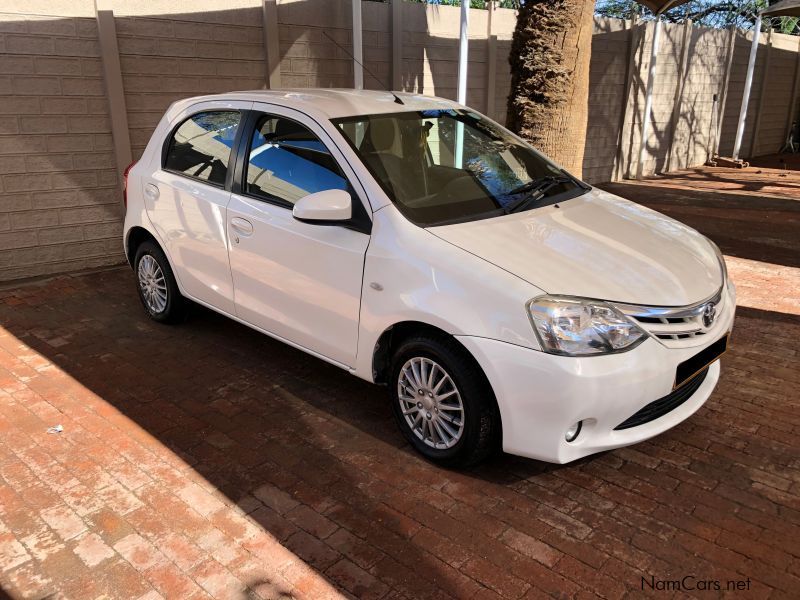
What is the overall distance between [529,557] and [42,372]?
3.75 meters

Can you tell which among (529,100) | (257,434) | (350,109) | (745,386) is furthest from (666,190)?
(257,434)

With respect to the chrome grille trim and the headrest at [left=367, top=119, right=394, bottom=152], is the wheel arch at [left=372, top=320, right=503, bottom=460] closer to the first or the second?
the chrome grille trim

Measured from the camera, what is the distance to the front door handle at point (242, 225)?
433cm

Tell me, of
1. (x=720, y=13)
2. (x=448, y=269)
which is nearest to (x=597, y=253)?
(x=448, y=269)

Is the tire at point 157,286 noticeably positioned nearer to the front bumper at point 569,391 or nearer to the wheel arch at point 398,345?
the wheel arch at point 398,345

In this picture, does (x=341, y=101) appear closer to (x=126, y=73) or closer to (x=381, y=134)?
Answer: (x=381, y=134)

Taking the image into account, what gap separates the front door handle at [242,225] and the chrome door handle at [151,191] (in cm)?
112

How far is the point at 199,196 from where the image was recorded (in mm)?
4750

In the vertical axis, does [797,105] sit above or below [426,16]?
below

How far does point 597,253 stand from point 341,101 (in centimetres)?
191

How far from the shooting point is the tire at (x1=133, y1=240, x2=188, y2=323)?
540 cm

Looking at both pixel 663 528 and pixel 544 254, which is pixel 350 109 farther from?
pixel 663 528

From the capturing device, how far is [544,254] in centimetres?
340

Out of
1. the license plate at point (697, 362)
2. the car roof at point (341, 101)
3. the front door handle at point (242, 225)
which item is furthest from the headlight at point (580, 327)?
the front door handle at point (242, 225)
